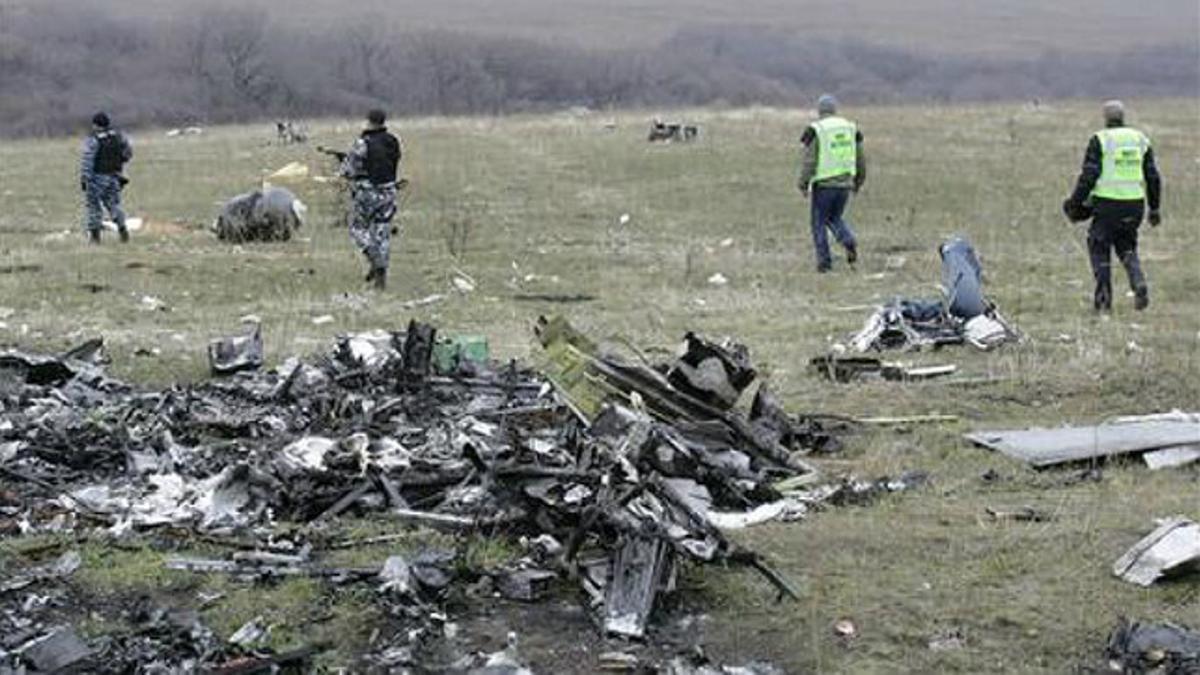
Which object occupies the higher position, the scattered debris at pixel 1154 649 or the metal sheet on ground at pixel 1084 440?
the scattered debris at pixel 1154 649

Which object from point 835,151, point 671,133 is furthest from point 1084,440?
point 671,133

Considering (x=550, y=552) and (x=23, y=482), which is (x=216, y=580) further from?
(x=23, y=482)

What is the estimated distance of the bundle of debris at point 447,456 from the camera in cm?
667

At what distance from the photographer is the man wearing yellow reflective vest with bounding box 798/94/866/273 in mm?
17234

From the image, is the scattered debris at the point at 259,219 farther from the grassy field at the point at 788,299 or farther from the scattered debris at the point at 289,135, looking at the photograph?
the scattered debris at the point at 289,135

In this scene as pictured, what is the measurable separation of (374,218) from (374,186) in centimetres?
33

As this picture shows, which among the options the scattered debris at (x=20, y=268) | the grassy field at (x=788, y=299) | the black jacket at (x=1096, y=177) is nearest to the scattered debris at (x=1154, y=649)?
the grassy field at (x=788, y=299)

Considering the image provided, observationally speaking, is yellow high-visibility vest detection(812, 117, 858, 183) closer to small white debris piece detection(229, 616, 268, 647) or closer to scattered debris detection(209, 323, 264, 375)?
scattered debris detection(209, 323, 264, 375)

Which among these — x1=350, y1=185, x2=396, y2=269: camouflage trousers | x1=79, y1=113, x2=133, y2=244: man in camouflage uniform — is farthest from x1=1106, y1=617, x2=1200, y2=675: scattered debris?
x1=79, y1=113, x2=133, y2=244: man in camouflage uniform

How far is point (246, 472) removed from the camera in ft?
25.8

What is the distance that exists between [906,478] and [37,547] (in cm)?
439

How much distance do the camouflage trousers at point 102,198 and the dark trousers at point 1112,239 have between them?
1194cm

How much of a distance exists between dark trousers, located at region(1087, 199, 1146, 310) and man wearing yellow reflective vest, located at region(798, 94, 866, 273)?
3.69 metres

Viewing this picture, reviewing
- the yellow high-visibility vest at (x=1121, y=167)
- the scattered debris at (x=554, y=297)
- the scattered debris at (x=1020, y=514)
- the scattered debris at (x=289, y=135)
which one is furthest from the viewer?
the scattered debris at (x=289, y=135)
